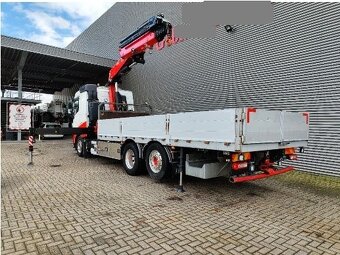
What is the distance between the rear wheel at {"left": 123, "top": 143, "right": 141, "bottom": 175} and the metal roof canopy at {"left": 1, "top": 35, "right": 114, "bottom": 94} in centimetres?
1305

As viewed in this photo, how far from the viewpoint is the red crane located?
838cm

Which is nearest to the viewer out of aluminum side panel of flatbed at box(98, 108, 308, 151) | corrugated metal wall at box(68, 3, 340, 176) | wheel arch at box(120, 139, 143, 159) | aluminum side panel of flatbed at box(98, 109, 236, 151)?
aluminum side panel of flatbed at box(98, 108, 308, 151)

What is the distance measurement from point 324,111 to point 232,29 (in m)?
5.49

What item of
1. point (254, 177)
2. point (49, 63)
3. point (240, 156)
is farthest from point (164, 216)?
point (49, 63)

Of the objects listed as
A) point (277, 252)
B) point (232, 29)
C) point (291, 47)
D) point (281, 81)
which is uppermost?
point (232, 29)

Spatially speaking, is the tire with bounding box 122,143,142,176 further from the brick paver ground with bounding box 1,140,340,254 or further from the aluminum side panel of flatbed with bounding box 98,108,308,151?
the aluminum side panel of flatbed with bounding box 98,108,308,151

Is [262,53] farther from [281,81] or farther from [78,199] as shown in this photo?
[78,199]

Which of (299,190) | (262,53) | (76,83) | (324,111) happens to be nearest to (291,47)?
(262,53)

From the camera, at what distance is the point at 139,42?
935 cm

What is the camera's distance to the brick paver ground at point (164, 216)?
3721mm

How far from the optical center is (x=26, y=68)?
78.5 ft

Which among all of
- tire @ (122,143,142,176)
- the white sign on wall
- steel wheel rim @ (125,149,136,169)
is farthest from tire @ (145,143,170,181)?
the white sign on wall

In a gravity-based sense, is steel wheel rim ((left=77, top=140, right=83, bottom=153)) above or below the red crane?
below

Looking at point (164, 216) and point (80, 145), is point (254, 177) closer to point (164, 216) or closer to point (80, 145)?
point (164, 216)
